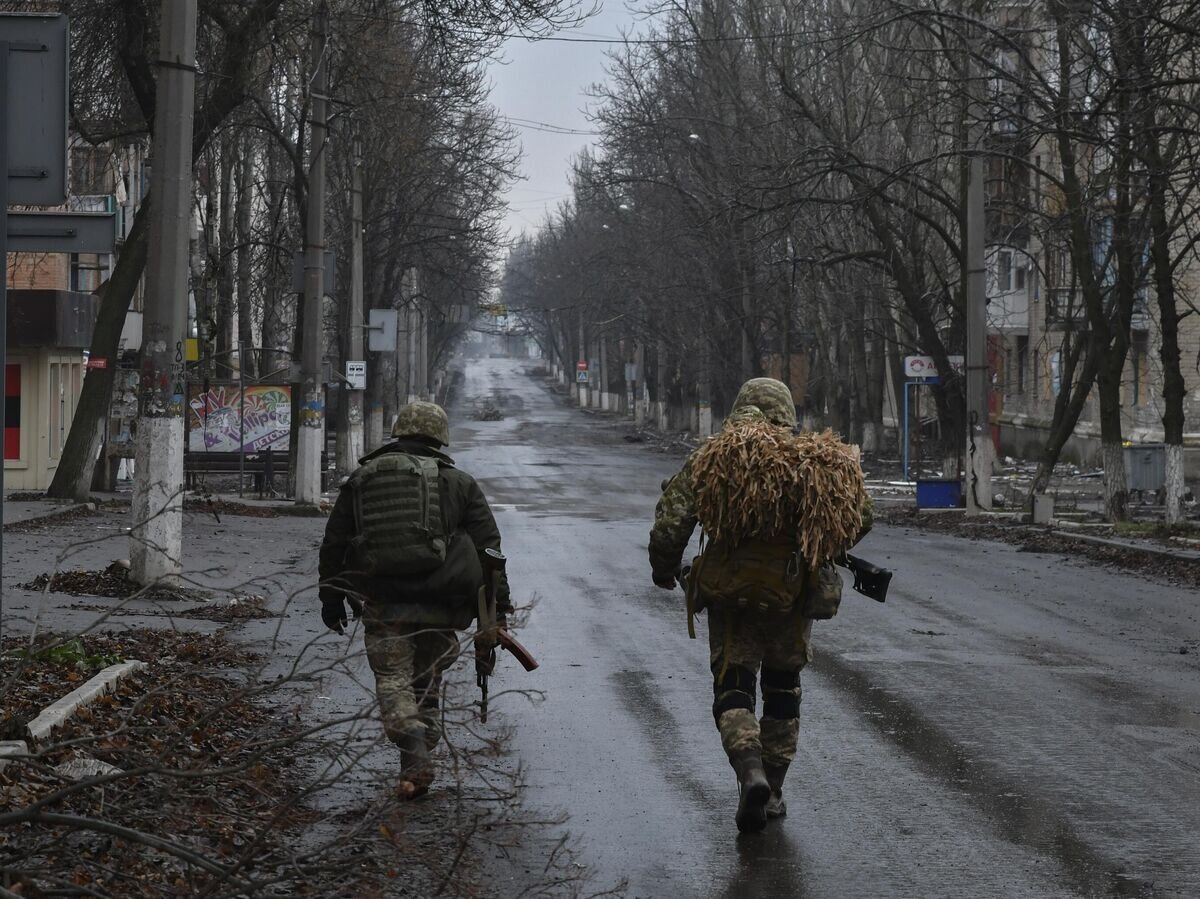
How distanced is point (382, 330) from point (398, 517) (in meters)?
30.9

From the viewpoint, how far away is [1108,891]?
557 cm

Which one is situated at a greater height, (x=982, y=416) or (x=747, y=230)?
(x=747, y=230)

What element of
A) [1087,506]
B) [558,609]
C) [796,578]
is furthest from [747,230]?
[796,578]

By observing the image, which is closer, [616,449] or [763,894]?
[763,894]

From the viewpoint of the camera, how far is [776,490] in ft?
21.4

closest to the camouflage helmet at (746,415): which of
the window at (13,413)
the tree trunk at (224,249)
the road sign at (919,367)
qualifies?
the road sign at (919,367)

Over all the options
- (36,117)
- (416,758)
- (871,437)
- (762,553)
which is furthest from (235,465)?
(36,117)

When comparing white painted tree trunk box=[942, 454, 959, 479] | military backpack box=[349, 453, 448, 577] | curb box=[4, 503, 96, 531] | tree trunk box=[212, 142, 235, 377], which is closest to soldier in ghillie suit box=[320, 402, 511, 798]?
military backpack box=[349, 453, 448, 577]

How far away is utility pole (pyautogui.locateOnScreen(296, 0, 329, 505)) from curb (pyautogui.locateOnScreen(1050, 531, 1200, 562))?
1159 cm

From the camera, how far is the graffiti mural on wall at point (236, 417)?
2997 centimetres

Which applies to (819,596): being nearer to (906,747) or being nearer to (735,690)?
(735,690)

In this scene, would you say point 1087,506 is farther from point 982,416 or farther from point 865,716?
point 865,716

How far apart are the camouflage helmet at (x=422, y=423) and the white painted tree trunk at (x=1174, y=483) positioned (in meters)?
19.0

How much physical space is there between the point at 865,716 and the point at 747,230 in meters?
38.8
